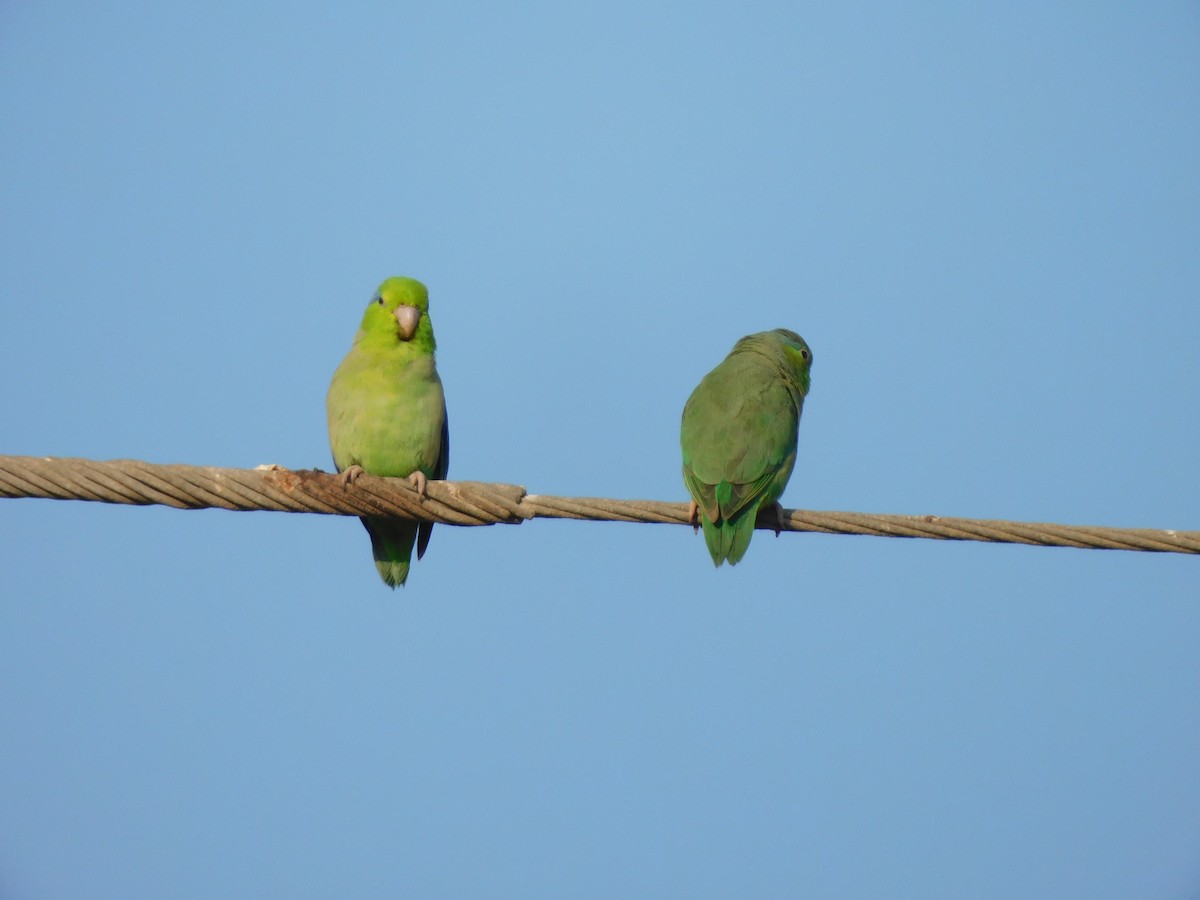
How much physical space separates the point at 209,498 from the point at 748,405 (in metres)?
3.65

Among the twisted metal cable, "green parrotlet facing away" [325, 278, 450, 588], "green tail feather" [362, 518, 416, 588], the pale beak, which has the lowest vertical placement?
"green tail feather" [362, 518, 416, 588]

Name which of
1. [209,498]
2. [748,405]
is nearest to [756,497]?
[748,405]

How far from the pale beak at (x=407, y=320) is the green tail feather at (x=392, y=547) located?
1.12m

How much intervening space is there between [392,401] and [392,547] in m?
1.02

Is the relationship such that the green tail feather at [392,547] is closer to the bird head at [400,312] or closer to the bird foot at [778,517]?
the bird head at [400,312]

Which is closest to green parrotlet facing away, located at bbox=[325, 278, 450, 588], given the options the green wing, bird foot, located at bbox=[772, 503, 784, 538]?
the green wing

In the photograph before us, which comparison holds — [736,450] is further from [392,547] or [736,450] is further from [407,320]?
Answer: [392,547]

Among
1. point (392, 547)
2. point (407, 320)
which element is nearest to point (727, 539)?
point (392, 547)

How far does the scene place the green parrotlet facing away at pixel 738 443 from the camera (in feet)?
22.7

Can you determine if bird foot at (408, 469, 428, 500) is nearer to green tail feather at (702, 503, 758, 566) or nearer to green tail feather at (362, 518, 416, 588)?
green tail feather at (362, 518, 416, 588)

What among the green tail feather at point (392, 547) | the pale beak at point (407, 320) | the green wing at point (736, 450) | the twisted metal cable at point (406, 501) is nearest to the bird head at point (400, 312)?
the pale beak at point (407, 320)

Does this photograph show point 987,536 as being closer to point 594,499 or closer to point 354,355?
point 594,499

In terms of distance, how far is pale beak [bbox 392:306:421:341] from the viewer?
23.1 ft

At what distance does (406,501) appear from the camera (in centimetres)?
562
